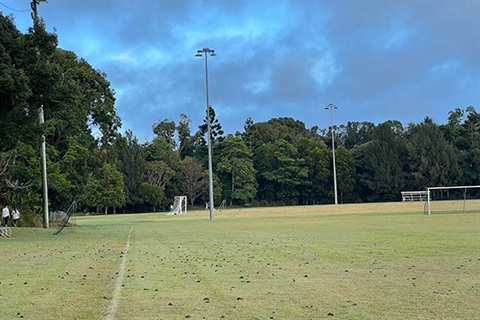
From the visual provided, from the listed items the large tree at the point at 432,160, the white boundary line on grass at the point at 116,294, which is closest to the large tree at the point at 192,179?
the large tree at the point at 432,160

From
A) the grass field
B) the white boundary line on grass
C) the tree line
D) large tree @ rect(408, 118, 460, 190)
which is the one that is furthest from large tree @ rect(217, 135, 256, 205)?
the white boundary line on grass

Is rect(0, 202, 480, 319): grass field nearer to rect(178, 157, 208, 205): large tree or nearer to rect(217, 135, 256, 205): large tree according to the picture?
rect(178, 157, 208, 205): large tree

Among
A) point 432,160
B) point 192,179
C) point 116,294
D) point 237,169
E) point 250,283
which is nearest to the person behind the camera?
point 116,294

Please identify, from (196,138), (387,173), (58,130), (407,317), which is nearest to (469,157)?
(387,173)

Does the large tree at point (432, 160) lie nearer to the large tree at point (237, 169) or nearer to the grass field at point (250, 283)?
the large tree at point (237, 169)

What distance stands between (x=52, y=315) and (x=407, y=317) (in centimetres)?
451

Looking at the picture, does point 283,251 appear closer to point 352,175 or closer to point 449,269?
point 449,269

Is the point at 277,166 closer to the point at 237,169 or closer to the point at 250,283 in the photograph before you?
the point at 237,169

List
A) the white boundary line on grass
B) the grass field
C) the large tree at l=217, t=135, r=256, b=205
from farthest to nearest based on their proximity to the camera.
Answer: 1. the large tree at l=217, t=135, r=256, b=205
2. the grass field
3. the white boundary line on grass

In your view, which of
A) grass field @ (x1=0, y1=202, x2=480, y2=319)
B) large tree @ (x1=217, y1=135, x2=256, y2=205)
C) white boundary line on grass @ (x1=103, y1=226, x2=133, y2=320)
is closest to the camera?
white boundary line on grass @ (x1=103, y1=226, x2=133, y2=320)

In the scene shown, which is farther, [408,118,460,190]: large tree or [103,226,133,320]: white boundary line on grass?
[408,118,460,190]: large tree

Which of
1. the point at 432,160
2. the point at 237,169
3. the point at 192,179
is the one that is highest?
the point at 432,160

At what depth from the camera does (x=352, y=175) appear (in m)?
103

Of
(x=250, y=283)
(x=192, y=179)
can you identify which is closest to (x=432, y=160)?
(x=192, y=179)
